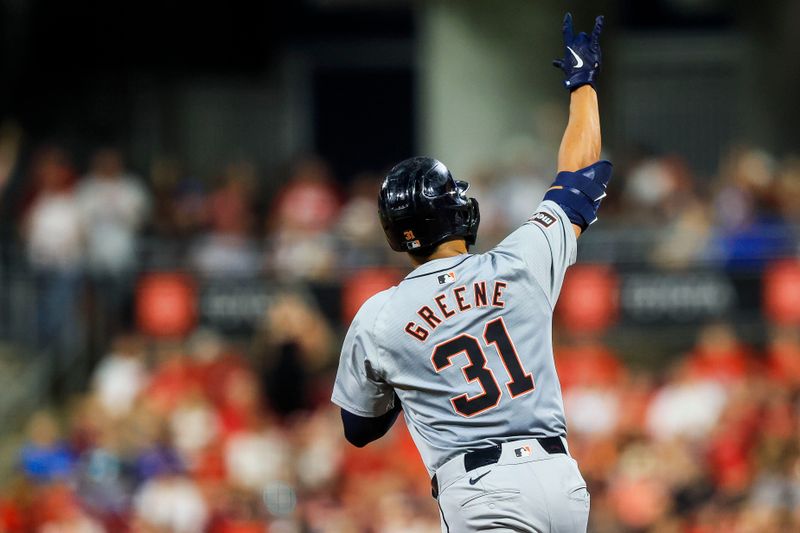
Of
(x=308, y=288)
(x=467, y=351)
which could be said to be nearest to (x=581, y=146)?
(x=467, y=351)

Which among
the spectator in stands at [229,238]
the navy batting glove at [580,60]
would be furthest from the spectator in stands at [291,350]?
the navy batting glove at [580,60]

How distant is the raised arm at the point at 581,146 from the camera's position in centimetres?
435

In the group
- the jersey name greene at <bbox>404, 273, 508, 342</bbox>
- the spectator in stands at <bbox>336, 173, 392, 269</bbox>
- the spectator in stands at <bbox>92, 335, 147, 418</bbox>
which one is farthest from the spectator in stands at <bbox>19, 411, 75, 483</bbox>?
the jersey name greene at <bbox>404, 273, 508, 342</bbox>

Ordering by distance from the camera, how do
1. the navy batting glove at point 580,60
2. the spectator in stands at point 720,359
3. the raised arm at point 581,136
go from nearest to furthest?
the raised arm at point 581,136, the navy batting glove at point 580,60, the spectator in stands at point 720,359

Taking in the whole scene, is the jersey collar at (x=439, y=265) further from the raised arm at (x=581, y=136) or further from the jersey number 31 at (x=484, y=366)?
the raised arm at (x=581, y=136)

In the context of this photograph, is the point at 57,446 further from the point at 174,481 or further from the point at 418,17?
the point at 418,17

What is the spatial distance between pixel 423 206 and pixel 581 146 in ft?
2.00

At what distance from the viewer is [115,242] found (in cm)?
1386

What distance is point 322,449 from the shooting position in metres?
11.0

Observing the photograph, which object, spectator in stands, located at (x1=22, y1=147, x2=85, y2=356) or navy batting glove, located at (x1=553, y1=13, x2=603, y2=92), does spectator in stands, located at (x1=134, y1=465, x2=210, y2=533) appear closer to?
spectator in stands, located at (x1=22, y1=147, x2=85, y2=356)

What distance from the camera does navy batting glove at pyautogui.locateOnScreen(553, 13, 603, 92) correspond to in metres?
4.65

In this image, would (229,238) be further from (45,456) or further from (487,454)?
(487,454)

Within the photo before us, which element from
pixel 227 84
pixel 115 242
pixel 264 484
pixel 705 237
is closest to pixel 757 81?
pixel 227 84

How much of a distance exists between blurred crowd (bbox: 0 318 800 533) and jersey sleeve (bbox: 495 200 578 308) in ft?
17.9
